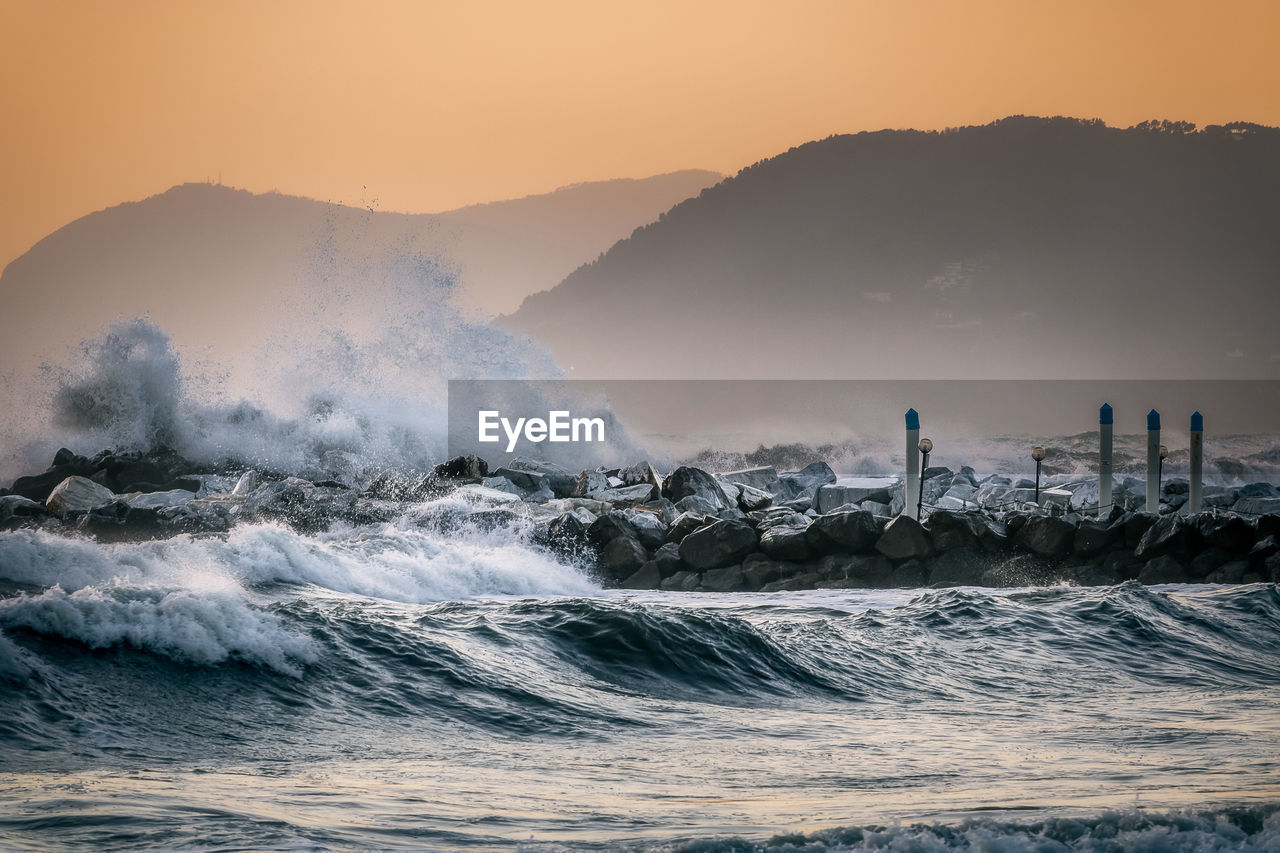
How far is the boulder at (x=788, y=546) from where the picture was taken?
40.6 feet

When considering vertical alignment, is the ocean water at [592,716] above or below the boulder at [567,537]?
below

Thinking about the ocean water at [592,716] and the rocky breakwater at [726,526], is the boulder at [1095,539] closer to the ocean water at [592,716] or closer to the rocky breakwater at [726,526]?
the rocky breakwater at [726,526]

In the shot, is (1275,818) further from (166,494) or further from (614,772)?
(166,494)

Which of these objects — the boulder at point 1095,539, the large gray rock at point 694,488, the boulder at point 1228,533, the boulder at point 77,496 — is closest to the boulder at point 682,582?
the large gray rock at point 694,488

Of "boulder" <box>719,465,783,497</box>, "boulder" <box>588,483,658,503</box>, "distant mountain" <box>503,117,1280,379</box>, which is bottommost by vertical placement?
"boulder" <box>588,483,658,503</box>

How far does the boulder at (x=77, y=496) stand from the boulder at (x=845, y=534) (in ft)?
28.0

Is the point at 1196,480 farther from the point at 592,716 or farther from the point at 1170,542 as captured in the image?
the point at 592,716

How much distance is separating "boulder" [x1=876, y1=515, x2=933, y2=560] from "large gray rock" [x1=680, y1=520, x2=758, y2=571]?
4.37 feet

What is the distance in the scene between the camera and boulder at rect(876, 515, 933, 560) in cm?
1228

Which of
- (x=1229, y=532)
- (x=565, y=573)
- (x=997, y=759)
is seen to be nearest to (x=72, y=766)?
(x=997, y=759)

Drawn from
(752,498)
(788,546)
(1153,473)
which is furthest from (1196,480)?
(788,546)

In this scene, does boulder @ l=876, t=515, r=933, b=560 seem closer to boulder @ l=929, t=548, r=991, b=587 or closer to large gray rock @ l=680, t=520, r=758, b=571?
boulder @ l=929, t=548, r=991, b=587

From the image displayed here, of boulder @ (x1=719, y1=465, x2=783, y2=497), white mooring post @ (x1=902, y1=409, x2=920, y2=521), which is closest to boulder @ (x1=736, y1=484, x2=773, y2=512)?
boulder @ (x1=719, y1=465, x2=783, y2=497)

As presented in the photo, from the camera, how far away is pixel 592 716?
6.03 metres
